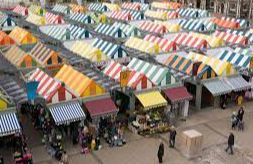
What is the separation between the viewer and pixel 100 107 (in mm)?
18188

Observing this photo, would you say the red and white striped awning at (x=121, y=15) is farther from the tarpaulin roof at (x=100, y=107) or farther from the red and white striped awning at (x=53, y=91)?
the tarpaulin roof at (x=100, y=107)

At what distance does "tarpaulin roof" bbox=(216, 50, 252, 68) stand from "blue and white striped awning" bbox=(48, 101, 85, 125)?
35.3 ft

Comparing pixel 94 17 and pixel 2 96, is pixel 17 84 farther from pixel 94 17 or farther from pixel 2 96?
pixel 94 17

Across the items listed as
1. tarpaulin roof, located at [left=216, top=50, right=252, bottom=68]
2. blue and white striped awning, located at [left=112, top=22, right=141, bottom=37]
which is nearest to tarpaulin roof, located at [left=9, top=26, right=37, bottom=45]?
blue and white striped awning, located at [left=112, top=22, right=141, bottom=37]

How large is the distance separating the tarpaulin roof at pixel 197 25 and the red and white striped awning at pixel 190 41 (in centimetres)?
528

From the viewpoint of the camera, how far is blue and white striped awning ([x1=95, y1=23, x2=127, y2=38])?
101 ft

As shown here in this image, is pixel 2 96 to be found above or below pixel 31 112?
above

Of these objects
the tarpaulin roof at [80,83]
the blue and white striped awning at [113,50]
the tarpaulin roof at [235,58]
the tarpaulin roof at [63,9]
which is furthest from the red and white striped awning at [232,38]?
the tarpaulin roof at [63,9]

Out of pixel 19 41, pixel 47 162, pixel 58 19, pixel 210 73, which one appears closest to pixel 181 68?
pixel 210 73

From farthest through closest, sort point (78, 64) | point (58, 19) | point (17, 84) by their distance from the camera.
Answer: point (58, 19) → point (78, 64) → point (17, 84)

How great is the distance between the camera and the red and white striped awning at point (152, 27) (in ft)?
108

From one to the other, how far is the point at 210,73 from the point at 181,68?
1714mm

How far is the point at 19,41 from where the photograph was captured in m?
27.4

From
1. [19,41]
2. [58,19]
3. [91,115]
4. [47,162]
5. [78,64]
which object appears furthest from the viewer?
[58,19]
